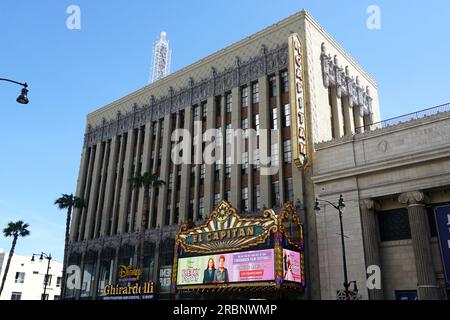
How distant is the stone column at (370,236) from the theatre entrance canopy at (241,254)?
508cm

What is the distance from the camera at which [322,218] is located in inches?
1407

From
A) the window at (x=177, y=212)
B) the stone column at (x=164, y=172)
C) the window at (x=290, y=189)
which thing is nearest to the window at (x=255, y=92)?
the window at (x=290, y=189)

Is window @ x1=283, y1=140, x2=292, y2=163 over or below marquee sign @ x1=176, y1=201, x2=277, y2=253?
over

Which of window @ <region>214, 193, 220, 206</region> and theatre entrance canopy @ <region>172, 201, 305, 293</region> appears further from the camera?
window @ <region>214, 193, 220, 206</region>

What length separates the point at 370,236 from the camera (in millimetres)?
32906

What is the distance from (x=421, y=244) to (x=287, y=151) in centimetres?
1480

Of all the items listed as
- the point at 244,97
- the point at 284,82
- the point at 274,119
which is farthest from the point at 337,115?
the point at 244,97

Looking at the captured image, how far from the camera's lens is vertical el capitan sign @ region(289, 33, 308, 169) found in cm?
3719

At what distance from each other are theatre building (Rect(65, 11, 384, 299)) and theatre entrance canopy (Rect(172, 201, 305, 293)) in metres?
0.10

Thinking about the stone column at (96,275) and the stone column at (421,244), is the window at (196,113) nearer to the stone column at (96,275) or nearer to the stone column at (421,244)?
the stone column at (96,275)

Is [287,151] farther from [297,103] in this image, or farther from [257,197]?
[257,197]

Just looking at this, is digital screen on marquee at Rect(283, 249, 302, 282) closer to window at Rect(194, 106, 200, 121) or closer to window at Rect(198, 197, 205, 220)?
window at Rect(198, 197, 205, 220)

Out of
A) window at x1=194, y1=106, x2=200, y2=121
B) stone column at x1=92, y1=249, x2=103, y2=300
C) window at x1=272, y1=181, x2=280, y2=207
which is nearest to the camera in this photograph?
window at x1=272, y1=181, x2=280, y2=207

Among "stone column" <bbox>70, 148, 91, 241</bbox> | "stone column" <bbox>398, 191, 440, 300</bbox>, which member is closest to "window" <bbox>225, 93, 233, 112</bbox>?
"stone column" <bbox>398, 191, 440, 300</bbox>
